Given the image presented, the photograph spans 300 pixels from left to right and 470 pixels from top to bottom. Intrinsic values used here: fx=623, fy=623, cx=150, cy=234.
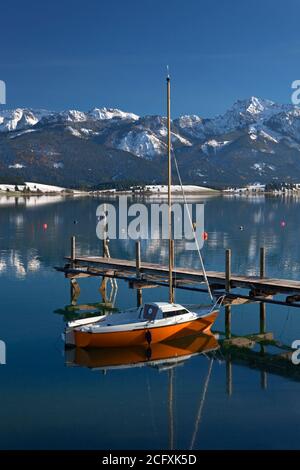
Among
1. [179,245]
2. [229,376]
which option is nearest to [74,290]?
[229,376]

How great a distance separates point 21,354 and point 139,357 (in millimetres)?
6337

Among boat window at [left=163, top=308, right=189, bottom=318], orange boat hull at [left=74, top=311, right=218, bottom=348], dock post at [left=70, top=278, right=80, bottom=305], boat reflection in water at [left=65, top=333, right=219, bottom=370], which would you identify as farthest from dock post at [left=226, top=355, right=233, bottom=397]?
dock post at [left=70, top=278, right=80, bottom=305]

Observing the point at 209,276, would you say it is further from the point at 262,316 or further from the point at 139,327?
the point at 139,327

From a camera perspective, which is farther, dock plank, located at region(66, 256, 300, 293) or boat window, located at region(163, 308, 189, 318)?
dock plank, located at region(66, 256, 300, 293)

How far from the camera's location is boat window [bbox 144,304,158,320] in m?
34.6

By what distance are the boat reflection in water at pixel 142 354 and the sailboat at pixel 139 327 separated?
0.33 metres

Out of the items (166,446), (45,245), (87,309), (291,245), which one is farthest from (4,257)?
(166,446)

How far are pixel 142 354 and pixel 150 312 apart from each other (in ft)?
8.04

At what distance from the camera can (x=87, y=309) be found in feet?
147

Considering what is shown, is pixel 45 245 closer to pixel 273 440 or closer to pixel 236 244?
pixel 236 244

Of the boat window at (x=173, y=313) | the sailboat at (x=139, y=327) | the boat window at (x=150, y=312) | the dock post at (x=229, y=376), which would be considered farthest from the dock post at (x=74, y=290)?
the dock post at (x=229, y=376)

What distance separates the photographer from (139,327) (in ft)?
111

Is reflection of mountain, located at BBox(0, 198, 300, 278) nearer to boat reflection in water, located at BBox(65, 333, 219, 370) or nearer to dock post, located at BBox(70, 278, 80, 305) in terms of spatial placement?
dock post, located at BBox(70, 278, 80, 305)

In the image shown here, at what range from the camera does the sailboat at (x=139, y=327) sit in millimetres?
33625
